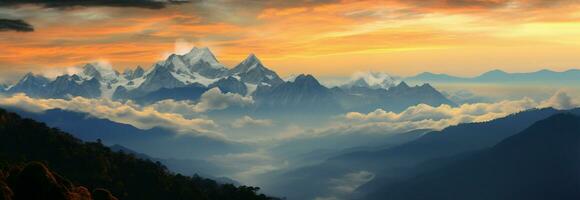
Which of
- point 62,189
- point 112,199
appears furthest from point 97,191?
point 62,189

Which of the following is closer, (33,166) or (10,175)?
(33,166)

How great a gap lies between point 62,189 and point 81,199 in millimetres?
3371

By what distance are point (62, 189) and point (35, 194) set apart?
11.8 ft

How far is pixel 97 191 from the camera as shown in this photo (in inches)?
3979

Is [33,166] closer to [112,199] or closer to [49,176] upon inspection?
[49,176]

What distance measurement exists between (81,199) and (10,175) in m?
13.3

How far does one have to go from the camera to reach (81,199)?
9375 cm

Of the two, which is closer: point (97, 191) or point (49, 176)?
point (49, 176)

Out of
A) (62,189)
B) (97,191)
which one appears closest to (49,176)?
(62,189)

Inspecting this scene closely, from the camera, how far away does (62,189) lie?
9162cm

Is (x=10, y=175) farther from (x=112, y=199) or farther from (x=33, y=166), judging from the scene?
(x=112, y=199)

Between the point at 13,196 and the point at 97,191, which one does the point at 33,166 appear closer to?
the point at 13,196

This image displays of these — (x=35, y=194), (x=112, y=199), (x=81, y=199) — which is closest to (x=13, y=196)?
(x=35, y=194)

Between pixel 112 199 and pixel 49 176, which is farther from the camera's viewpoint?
pixel 112 199
